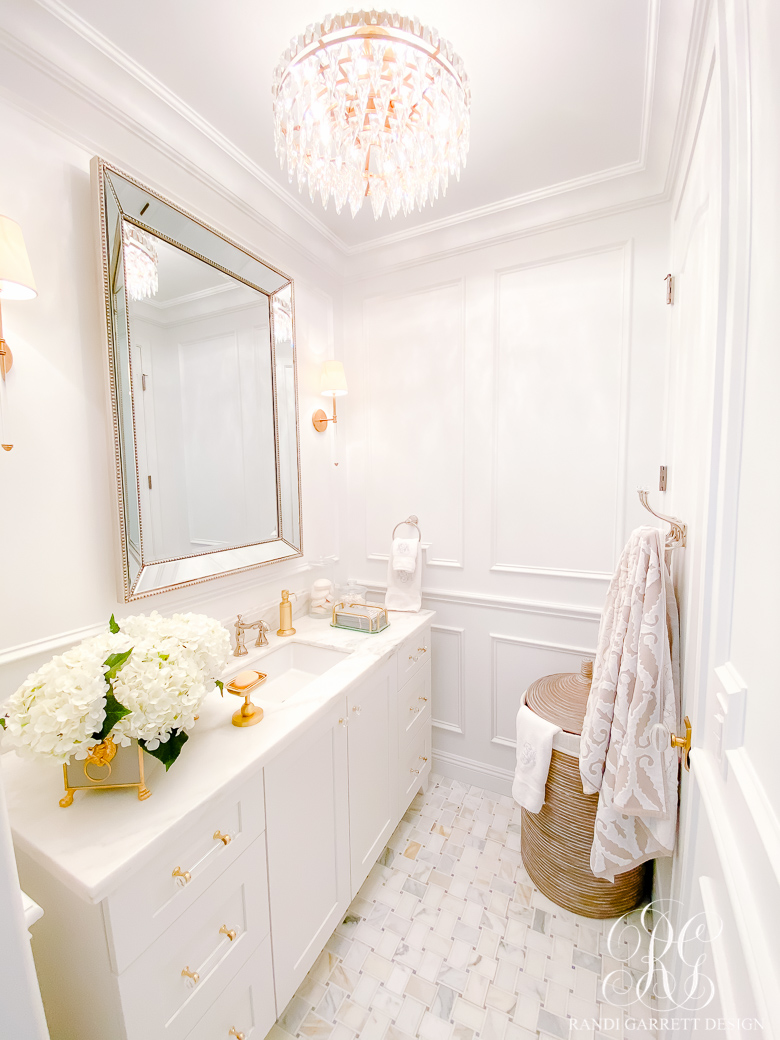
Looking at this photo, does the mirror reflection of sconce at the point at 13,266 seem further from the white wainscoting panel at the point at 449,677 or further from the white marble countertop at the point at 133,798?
A: the white wainscoting panel at the point at 449,677

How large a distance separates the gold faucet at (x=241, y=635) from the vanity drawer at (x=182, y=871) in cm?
68

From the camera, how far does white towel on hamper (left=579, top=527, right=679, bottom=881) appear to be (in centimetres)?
125

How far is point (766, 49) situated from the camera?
68cm

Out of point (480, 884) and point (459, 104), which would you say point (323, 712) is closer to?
point (480, 884)

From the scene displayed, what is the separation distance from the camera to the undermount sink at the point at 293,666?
175cm

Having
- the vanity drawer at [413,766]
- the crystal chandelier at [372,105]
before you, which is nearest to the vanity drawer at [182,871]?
the vanity drawer at [413,766]

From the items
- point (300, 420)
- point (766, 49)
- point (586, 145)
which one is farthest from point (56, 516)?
point (586, 145)

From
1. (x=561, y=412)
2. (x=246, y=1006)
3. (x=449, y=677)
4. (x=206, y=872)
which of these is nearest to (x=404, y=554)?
(x=449, y=677)

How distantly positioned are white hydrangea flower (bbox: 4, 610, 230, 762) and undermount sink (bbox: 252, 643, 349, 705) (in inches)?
29.2

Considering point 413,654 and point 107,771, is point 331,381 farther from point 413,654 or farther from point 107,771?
point 107,771

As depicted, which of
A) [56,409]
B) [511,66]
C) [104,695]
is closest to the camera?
[104,695]

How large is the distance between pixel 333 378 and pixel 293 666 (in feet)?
4.34

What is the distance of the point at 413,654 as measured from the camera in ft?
6.63

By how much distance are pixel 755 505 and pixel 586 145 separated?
166 centimetres
